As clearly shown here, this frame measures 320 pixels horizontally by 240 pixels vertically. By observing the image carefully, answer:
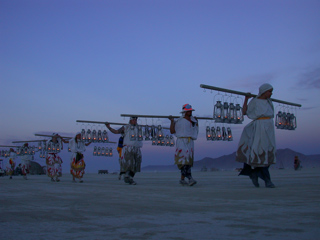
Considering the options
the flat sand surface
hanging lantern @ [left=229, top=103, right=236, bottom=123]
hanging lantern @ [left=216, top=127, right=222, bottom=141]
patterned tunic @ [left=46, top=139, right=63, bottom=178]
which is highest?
hanging lantern @ [left=229, top=103, right=236, bottom=123]

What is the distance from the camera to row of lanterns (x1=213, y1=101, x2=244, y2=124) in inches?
504

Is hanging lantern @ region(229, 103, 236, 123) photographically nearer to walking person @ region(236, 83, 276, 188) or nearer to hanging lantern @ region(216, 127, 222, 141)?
walking person @ region(236, 83, 276, 188)

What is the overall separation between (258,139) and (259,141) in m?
0.05

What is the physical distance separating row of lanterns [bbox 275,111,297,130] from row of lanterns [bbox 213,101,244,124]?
314cm

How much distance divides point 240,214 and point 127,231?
1.35m

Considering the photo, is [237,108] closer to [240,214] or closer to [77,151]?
[77,151]

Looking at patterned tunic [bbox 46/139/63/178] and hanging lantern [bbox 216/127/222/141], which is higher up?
hanging lantern [bbox 216/127/222/141]

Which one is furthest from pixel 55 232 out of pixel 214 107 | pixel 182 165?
pixel 214 107

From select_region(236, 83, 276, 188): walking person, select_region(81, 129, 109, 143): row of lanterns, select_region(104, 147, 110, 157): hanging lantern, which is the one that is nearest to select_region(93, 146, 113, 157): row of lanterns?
select_region(104, 147, 110, 157): hanging lantern

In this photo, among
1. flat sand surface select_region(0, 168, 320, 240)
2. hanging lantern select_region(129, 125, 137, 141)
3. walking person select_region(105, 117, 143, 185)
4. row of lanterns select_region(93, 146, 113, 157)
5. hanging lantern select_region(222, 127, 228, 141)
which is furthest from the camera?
row of lanterns select_region(93, 146, 113, 157)

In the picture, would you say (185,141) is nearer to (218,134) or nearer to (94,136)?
(218,134)

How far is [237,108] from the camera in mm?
13102

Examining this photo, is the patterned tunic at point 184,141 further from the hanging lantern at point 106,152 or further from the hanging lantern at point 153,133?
the hanging lantern at point 106,152

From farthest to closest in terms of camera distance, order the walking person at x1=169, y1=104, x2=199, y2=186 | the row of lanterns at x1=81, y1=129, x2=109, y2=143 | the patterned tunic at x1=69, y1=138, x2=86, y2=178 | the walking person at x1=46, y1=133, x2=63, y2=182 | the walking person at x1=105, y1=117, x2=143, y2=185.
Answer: the row of lanterns at x1=81, y1=129, x2=109, y2=143 < the walking person at x1=46, y1=133, x2=63, y2=182 < the patterned tunic at x1=69, y1=138, x2=86, y2=178 < the walking person at x1=105, y1=117, x2=143, y2=185 < the walking person at x1=169, y1=104, x2=199, y2=186
